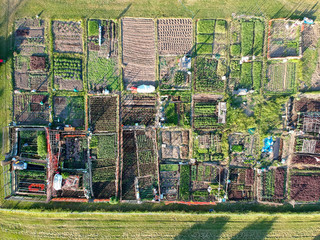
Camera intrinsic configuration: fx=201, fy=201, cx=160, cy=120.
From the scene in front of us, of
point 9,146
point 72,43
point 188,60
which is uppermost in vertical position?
point 72,43

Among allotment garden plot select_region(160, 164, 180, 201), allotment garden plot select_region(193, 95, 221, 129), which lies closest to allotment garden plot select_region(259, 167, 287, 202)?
allotment garden plot select_region(193, 95, 221, 129)

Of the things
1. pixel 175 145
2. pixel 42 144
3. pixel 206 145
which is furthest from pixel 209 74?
pixel 42 144

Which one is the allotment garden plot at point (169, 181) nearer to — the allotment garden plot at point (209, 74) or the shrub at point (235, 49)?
the allotment garden plot at point (209, 74)

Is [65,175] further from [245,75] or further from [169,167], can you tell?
[245,75]

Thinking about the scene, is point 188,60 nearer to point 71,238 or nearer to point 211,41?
point 211,41

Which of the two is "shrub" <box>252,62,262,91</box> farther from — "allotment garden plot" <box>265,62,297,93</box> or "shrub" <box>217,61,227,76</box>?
"shrub" <box>217,61,227,76</box>

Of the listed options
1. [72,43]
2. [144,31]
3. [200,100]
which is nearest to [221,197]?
[200,100]

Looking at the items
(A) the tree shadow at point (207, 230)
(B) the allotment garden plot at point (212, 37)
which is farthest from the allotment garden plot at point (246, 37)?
(A) the tree shadow at point (207, 230)
